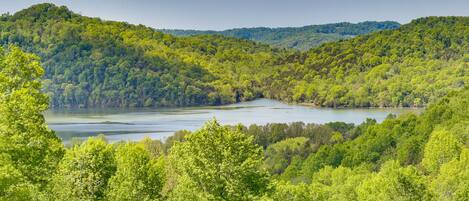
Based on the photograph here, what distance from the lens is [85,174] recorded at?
22656mm

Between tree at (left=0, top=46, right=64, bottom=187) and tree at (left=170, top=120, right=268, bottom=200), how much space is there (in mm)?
4117

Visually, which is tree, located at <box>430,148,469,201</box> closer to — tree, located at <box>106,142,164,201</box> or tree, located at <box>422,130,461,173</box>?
tree, located at <box>422,130,461,173</box>

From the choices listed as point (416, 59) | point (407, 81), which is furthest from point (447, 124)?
point (416, 59)

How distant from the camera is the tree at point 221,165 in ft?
64.4

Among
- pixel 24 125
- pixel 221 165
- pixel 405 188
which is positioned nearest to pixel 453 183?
pixel 405 188

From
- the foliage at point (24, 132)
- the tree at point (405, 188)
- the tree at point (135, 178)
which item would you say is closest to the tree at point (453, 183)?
the tree at point (405, 188)

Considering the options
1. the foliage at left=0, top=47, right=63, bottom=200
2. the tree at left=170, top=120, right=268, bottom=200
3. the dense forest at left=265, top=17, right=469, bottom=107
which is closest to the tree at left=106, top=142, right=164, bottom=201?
the tree at left=170, top=120, right=268, bottom=200

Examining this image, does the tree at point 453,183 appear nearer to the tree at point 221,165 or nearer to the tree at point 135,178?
the tree at point 135,178

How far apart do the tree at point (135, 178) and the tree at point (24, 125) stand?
12.1 ft

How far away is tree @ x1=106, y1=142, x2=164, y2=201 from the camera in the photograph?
2161cm

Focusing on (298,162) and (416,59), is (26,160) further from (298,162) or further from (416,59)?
(416,59)

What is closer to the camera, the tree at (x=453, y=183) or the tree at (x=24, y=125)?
the tree at (x=24, y=125)

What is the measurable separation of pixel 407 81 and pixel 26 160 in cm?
16841

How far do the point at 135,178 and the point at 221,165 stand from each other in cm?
619
